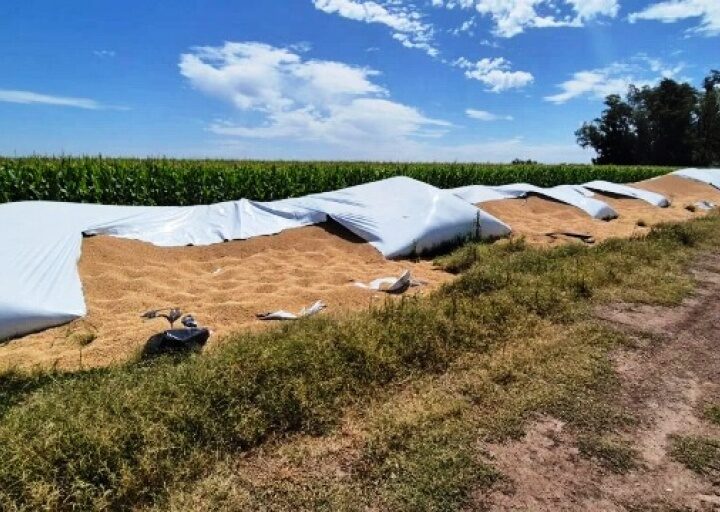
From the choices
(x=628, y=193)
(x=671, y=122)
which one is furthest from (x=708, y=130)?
(x=628, y=193)

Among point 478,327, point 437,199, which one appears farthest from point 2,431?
point 437,199

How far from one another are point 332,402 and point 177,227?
521cm

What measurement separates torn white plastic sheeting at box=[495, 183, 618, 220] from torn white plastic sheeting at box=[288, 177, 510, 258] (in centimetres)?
469

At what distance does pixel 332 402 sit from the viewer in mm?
2867

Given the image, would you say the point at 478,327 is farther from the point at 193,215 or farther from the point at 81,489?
the point at 193,215

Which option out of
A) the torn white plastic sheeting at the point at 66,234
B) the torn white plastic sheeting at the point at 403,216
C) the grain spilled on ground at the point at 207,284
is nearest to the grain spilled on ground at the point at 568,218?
the torn white plastic sheeting at the point at 403,216

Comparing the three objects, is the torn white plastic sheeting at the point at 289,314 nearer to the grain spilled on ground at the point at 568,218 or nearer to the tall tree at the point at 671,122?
the grain spilled on ground at the point at 568,218

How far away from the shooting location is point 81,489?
6.64ft

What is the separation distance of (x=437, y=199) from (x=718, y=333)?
496 centimetres

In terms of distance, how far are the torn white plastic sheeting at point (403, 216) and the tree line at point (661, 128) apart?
5719 centimetres

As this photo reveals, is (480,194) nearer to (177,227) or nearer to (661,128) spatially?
(177,227)

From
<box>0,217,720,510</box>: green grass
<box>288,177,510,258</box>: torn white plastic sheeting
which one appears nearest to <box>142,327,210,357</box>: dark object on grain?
<box>0,217,720,510</box>: green grass

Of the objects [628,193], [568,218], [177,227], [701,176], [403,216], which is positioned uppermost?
[701,176]

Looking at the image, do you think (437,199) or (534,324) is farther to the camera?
(437,199)
